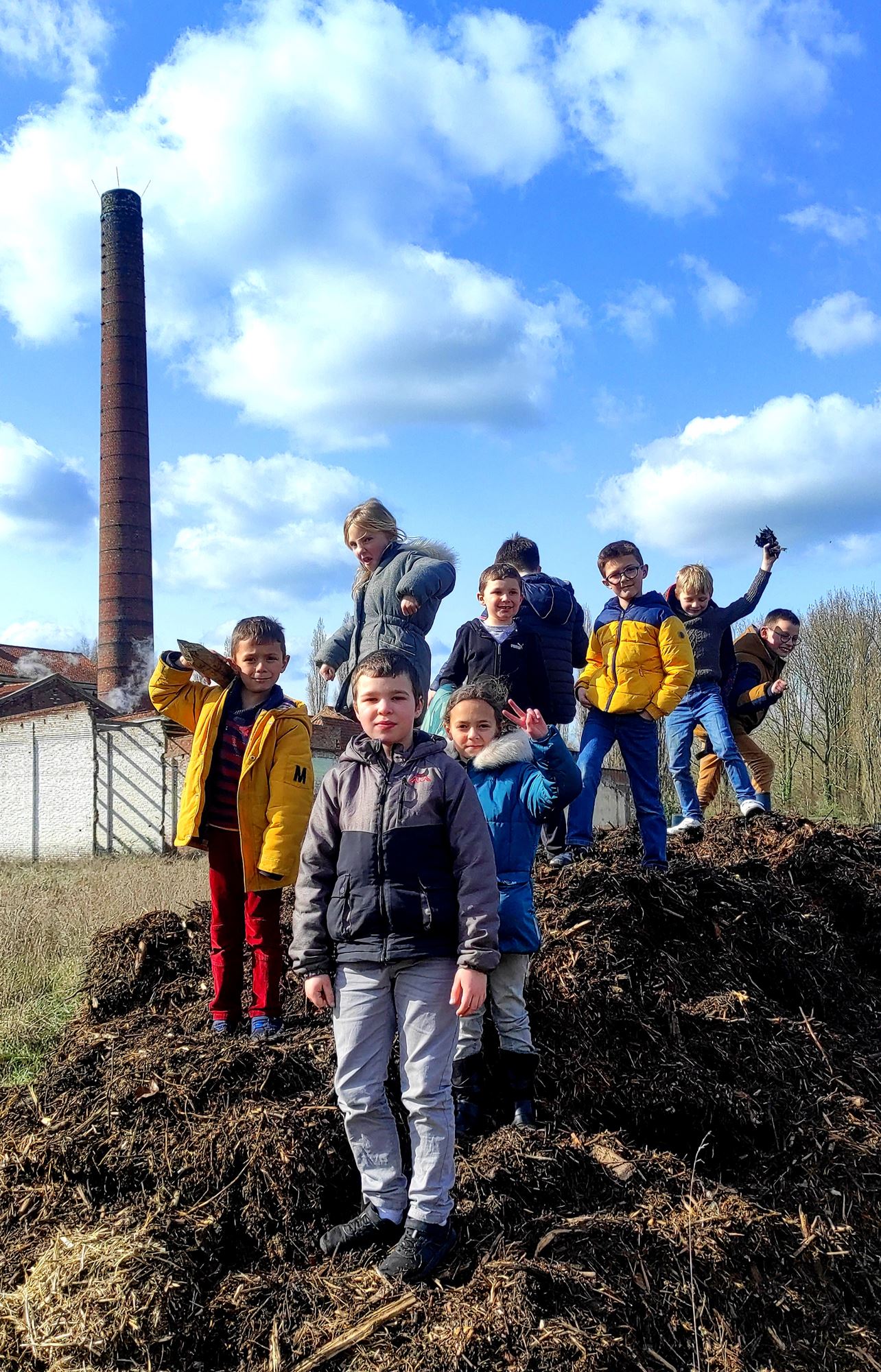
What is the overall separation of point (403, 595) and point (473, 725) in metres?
1.43

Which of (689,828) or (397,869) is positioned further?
(689,828)

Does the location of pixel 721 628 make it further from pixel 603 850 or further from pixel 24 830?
pixel 24 830

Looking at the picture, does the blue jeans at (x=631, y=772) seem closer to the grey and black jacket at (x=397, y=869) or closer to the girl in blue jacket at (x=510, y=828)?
the girl in blue jacket at (x=510, y=828)

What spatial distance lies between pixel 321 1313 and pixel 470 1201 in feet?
1.78

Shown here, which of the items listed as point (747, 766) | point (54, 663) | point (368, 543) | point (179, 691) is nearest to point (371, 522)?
point (368, 543)

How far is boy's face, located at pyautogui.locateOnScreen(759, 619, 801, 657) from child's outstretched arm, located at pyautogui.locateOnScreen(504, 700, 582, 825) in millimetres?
5038

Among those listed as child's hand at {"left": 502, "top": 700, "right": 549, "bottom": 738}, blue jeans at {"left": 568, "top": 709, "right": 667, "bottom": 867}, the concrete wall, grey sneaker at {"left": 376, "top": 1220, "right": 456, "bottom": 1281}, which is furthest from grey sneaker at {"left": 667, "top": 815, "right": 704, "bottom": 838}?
the concrete wall

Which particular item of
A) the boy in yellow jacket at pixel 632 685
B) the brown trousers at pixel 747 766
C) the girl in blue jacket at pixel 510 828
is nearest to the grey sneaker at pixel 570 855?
the boy in yellow jacket at pixel 632 685

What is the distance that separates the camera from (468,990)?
2.79m

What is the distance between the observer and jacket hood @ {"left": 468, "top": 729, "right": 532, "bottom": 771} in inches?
145

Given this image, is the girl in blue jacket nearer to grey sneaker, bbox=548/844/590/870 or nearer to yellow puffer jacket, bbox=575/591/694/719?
grey sneaker, bbox=548/844/590/870

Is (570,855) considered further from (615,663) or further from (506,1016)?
(506,1016)

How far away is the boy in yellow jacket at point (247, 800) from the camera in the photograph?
403 cm

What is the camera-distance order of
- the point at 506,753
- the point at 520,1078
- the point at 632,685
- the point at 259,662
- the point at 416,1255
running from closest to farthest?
the point at 416,1255 < the point at 520,1078 < the point at 506,753 < the point at 259,662 < the point at 632,685
